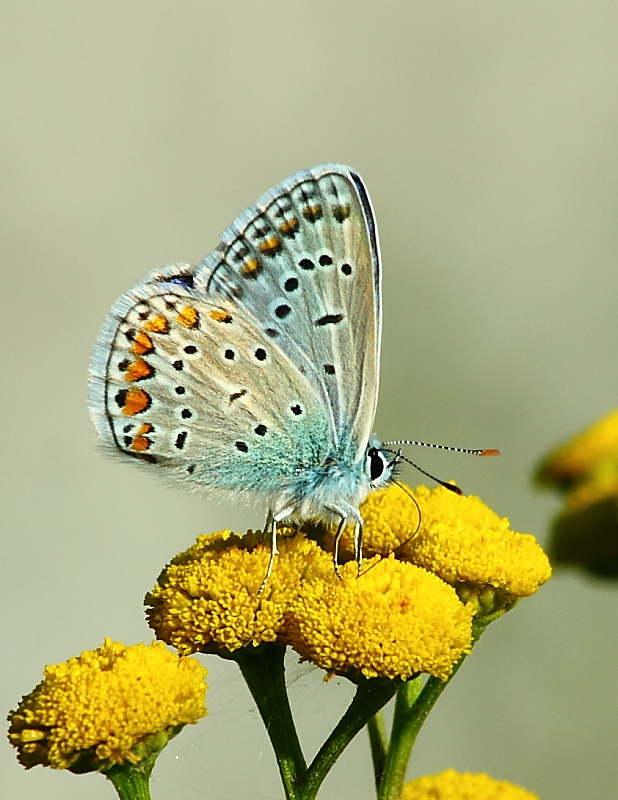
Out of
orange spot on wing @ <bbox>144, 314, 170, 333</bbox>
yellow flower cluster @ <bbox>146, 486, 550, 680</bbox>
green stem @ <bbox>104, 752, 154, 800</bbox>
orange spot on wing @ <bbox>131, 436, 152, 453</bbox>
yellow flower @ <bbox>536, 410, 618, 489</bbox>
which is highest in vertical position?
orange spot on wing @ <bbox>144, 314, 170, 333</bbox>

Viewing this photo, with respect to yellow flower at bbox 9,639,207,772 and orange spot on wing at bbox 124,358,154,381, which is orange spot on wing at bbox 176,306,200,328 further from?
yellow flower at bbox 9,639,207,772

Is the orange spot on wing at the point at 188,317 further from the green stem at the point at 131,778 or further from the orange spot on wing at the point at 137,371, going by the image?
the green stem at the point at 131,778

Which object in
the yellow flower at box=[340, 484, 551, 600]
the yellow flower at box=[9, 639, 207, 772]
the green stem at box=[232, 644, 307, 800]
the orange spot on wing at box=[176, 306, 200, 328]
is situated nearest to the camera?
the yellow flower at box=[9, 639, 207, 772]

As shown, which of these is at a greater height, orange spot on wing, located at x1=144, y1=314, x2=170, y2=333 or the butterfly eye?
orange spot on wing, located at x1=144, y1=314, x2=170, y2=333

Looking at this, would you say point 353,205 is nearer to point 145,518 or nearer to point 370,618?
point 370,618

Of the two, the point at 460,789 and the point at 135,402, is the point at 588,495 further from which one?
the point at 135,402

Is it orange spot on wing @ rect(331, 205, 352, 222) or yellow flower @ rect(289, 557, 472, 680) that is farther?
orange spot on wing @ rect(331, 205, 352, 222)

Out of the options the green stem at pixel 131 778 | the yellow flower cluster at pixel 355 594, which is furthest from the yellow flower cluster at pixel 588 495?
the green stem at pixel 131 778

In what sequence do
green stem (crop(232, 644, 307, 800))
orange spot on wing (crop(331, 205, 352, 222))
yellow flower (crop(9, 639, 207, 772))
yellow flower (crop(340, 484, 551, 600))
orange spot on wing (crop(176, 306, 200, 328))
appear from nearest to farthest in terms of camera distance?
yellow flower (crop(9, 639, 207, 772)) < green stem (crop(232, 644, 307, 800)) < yellow flower (crop(340, 484, 551, 600)) < orange spot on wing (crop(331, 205, 352, 222)) < orange spot on wing (crop(176, 306, 200, 328))

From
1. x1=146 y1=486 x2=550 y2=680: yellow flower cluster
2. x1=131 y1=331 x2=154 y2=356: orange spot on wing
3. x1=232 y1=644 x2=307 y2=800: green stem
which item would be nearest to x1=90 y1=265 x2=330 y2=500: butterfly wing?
x1=131 y1=331 x2=154 y2=356: orange spot on wing
